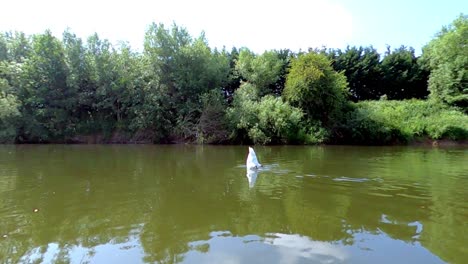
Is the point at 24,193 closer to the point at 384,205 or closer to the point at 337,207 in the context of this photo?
the point at 337,207

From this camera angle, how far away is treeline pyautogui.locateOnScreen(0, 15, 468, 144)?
32125mm

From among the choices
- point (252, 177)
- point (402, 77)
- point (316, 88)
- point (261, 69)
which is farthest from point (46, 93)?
point (402, 77)

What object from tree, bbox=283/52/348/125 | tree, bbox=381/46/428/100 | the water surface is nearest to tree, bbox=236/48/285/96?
tree, bbox=283/52/348/125

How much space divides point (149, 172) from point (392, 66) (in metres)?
35.5

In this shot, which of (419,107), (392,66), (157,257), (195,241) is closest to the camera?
(157,257)

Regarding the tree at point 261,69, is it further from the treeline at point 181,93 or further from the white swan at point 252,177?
the white swan at point 252,177

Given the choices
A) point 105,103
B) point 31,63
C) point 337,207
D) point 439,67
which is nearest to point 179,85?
point 105,103

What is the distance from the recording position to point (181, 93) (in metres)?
36.8

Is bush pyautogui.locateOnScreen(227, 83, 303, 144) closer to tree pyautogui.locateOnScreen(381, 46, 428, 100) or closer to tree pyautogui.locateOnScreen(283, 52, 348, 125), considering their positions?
tree pyautogui.locateOnScreen(283, 52, 348, 125)

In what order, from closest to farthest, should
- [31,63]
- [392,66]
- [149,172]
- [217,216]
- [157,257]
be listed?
[157,257], [217,216], [149,172], [31,63], [392,66]

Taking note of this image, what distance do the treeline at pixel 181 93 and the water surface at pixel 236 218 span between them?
62.3 ft

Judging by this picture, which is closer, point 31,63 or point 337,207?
point 337,207

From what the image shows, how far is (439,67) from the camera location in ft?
123

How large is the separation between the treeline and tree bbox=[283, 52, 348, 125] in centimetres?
9
